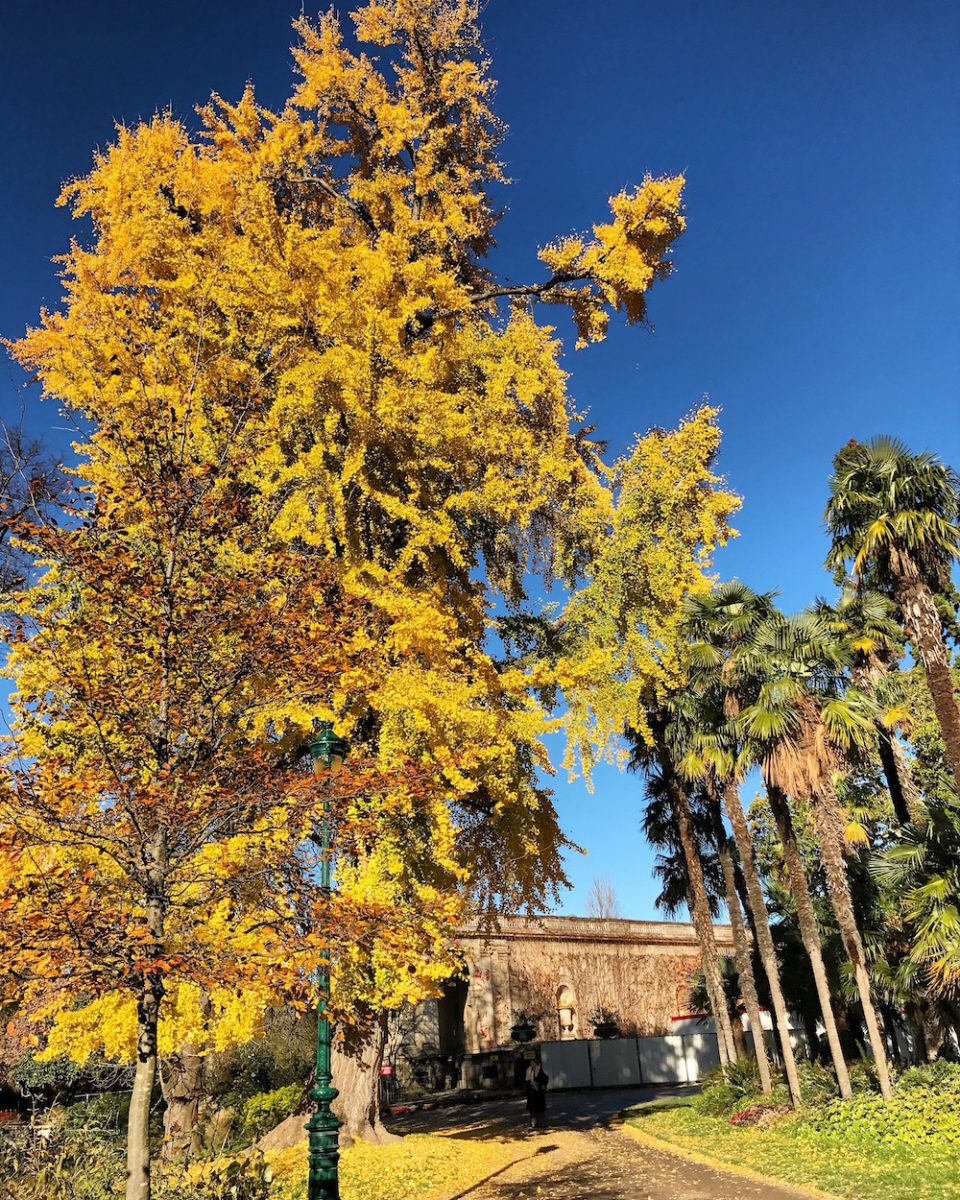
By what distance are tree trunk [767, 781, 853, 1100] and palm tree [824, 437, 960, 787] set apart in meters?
3.18

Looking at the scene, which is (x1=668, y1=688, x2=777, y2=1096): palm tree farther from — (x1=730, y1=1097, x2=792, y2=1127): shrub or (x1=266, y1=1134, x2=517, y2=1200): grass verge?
(x1=266, y1=1134, x2=517, y2=1200): grass verge

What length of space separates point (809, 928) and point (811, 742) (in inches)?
122

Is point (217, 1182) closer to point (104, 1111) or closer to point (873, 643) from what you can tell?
point (104, 1111)

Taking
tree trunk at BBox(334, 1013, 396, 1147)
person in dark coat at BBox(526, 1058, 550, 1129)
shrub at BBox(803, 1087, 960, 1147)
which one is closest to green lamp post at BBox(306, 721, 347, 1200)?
tree trunk at BBox(334, 1013, 396, 1147)

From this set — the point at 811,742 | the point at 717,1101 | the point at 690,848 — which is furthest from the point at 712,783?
the point at 717,1101

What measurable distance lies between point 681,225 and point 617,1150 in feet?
50.4

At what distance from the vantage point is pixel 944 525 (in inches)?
476

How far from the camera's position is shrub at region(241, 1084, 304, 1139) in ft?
38.8

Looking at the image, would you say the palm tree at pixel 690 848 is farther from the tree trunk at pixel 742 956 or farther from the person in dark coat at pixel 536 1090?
the person in dark coat at pixel 536 1090

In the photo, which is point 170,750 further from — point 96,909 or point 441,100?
point 441,100

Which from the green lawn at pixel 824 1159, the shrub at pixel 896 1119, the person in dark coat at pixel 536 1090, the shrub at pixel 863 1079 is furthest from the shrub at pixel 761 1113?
the person in dark coat at pixel 536 1090

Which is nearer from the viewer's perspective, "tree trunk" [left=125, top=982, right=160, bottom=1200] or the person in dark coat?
"tree trunk" [left=125, top=982, right=160, bottom=1200]

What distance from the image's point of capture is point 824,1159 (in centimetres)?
1027

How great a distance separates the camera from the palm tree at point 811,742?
12.9 metres
